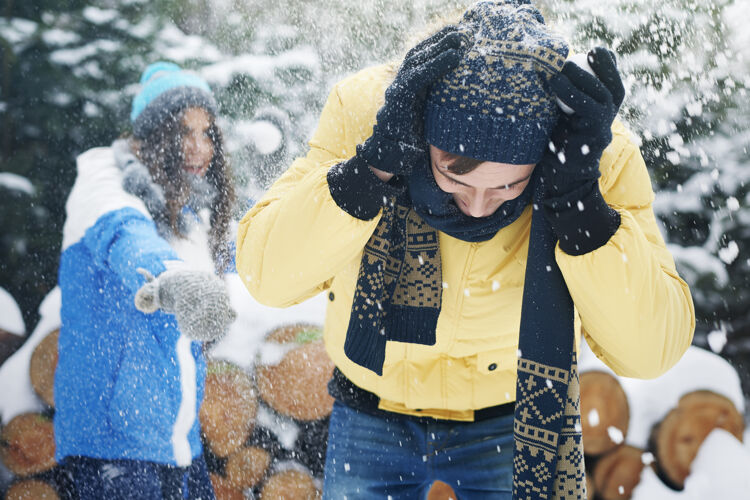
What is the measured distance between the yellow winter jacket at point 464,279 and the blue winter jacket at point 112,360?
948 mm

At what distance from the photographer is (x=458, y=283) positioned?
4.99 ft

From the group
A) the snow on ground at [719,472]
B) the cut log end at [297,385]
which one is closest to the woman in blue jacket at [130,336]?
the cut log end at [297,385]

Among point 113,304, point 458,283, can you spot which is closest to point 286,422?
point 113,304

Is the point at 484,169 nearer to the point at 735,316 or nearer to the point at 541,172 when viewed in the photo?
the point at 541,172

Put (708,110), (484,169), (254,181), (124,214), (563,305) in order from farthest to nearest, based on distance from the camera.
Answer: (254,181)
(708,110)
(124,214)
(563,305)
(484,169)

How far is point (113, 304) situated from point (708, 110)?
2.63 meters

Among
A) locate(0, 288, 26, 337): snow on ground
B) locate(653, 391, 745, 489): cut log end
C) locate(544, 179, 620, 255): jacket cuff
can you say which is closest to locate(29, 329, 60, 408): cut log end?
locate(0, 288, 26, 337): snow on ground

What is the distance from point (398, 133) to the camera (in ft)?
4.04

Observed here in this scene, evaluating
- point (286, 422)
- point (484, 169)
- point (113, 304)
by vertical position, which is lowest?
point (286, 422)

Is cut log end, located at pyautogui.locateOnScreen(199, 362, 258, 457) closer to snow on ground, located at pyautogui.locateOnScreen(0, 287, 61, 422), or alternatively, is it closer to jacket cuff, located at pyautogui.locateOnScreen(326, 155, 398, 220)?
snow on ground, located at pyautogui.locateOnScreen(0, 287, 61, 422)

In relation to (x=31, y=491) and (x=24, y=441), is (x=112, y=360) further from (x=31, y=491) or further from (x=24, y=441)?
(x=31, y=491)

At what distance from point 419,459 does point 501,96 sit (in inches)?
Result: 40.9

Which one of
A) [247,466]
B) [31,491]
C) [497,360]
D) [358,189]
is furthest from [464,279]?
[31,491]

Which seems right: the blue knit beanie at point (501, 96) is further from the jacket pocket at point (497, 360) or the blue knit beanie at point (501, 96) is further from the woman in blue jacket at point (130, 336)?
the woman in blue jacket at point (130, 336)
